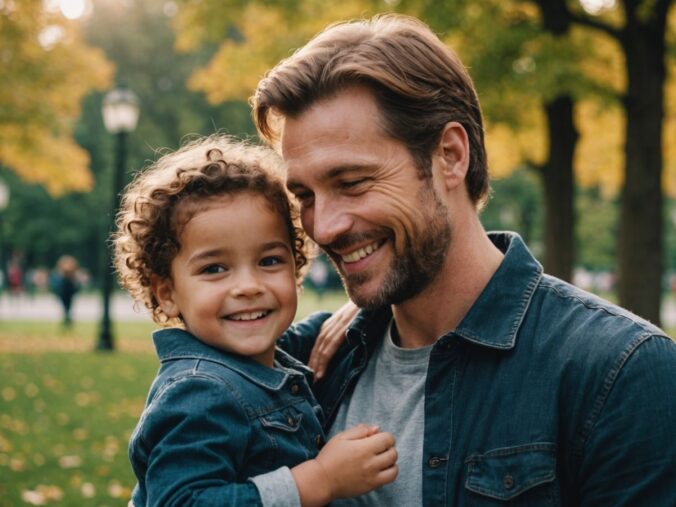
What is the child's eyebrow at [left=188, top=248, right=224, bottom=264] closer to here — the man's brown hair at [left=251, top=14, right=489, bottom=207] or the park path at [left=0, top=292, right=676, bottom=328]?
the man's brown hair at [left=251, top=14, right=489, bottom=207]

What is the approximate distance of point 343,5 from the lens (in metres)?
13.9

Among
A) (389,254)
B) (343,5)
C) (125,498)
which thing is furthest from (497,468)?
(343,5)

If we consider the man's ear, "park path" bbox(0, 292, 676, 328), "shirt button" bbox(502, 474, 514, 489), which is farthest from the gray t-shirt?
"park path" bbox(0, 292, 676, 328)

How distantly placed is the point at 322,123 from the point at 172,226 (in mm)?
634

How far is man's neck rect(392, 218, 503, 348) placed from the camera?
263 cm

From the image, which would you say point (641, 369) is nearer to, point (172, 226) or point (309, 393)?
point (309, 393)

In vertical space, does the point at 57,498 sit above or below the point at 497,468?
below

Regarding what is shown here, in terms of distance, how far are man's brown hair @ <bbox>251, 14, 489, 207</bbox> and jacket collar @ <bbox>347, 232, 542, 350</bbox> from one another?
39cm

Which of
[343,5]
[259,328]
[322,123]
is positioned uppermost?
[343,5]

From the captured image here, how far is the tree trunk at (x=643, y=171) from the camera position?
11.2 m

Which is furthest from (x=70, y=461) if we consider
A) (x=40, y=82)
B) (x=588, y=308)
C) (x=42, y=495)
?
(x=40, y=82)

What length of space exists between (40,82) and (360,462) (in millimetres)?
18194

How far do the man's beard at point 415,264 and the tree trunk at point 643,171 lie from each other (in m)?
9.14

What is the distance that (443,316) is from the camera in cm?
263
